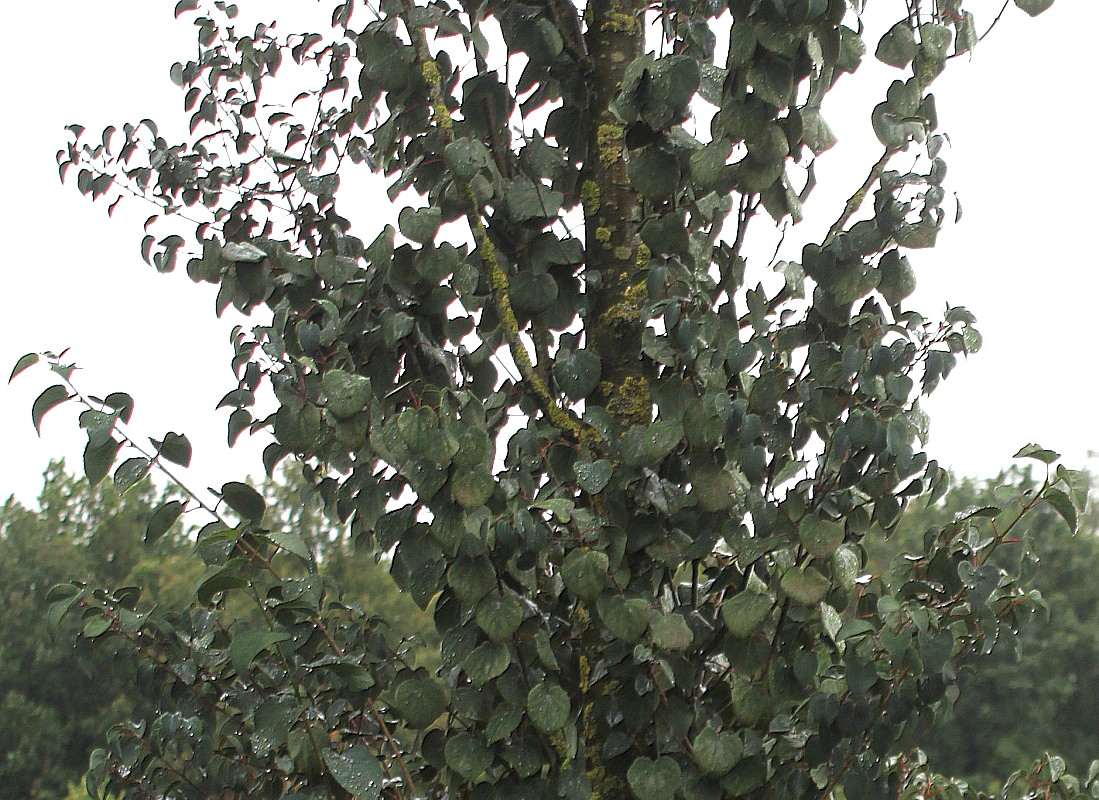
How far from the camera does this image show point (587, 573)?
5.12ft

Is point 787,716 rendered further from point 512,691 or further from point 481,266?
point 481,266

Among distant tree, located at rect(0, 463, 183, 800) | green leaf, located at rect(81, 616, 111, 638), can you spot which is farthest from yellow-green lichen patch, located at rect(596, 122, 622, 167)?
distant tree, located at rect(0, 463, 183, 800)

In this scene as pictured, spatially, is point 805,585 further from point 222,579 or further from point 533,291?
point 222,579

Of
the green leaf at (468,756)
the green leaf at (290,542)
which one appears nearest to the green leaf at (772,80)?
the green leaf at (290,542)

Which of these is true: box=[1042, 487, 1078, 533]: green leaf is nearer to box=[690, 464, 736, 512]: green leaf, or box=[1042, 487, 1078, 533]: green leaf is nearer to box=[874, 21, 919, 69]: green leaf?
box=[690, 464, 736, 512]: green leaf

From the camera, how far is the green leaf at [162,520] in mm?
1732

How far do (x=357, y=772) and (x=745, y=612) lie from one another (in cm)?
57

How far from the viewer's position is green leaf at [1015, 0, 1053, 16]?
1.72 metres

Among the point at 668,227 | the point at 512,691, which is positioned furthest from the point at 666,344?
the point at 512,691

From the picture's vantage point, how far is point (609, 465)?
1.69 meters

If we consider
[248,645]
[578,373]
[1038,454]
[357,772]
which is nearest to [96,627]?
[248,645]

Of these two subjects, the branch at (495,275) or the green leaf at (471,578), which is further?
the branch at (495,275)

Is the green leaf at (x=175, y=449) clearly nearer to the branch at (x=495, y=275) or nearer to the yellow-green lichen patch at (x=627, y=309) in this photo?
the branch at (x=495, y=275)

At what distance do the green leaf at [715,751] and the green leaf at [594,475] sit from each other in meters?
0.38
